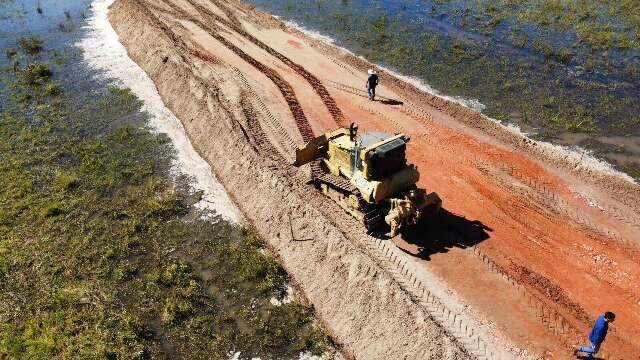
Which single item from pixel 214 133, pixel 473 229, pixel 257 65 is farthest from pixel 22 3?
pixel 473 229

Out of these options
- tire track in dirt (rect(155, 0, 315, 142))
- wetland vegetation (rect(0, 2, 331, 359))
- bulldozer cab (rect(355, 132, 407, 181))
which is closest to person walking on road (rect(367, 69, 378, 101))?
tire track in dirt (rect(155, 0, 315, 142))

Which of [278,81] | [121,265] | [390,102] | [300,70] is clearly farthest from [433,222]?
[300,70]

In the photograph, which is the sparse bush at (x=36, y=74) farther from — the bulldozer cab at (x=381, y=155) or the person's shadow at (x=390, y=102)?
the bulldozer cab at (x=381, y=155)

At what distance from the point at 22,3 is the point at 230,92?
90.5 ft

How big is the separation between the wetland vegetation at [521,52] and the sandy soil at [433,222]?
2046mm

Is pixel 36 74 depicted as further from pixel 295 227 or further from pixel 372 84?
pixel 295 227

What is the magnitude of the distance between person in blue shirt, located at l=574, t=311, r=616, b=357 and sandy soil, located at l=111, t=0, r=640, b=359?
514 mm

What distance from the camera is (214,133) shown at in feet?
75.5

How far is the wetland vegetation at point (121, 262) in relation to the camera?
14703mm

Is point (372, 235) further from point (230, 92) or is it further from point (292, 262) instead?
point (230, 92)

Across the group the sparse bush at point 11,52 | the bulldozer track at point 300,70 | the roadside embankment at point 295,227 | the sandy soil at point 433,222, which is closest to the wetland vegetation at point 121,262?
the roadside embankment at point 295,227

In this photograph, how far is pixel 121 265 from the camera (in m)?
17.1

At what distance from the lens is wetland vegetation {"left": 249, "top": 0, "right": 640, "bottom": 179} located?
76.2 feet

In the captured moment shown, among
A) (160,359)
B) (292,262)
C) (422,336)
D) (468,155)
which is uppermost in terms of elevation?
(468,155)
